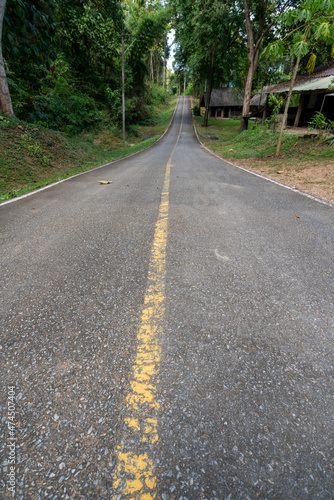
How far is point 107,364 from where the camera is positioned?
4.71 feet

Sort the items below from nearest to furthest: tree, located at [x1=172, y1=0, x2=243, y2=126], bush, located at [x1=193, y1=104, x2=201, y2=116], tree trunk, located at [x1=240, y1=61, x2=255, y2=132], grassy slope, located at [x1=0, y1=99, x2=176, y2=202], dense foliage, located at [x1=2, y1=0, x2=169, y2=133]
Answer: grassy slope, located at [x1=0, y1=99, x2=176, y2=202], dense foliage, located at [x1=2, y1=0, x2=169, y2=133], tree trunk, located at [x1=240, y1=61, x2=255, y2=132], tree, located at [x1=172, y1=0, x2=243, y2=126], bush, located at [x1=193, y1=104, x2=201, y2=116]

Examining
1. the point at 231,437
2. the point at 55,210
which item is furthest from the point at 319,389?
the point at 55,210

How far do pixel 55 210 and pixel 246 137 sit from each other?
16761 millimetres

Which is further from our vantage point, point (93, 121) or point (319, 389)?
point (93, 121)

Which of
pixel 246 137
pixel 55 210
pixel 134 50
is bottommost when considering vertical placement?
pixel 55 210

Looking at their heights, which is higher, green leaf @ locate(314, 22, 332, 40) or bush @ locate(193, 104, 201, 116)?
bush @ locate(193, 104, 201, 116)

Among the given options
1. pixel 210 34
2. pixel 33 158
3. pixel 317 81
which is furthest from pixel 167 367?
pixel 210 34

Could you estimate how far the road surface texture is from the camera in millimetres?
981

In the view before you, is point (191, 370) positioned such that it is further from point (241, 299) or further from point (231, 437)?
point (241, 299)

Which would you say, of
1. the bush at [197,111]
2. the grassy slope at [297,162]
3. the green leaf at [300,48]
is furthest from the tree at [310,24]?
the bush at [197,111]

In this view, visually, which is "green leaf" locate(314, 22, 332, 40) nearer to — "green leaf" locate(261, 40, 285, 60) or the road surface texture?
"green leaf" locate(261, 40, 285, 60)

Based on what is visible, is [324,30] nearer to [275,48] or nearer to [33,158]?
[275,48]

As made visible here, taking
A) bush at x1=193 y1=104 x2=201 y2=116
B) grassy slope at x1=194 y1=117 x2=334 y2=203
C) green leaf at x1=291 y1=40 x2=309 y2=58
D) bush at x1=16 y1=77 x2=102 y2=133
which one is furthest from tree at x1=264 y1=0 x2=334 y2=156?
bush at x1=193 y1=104 x2=201 y2=116

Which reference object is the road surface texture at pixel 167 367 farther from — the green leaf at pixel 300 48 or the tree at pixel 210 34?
the tree at pixel 210 34
